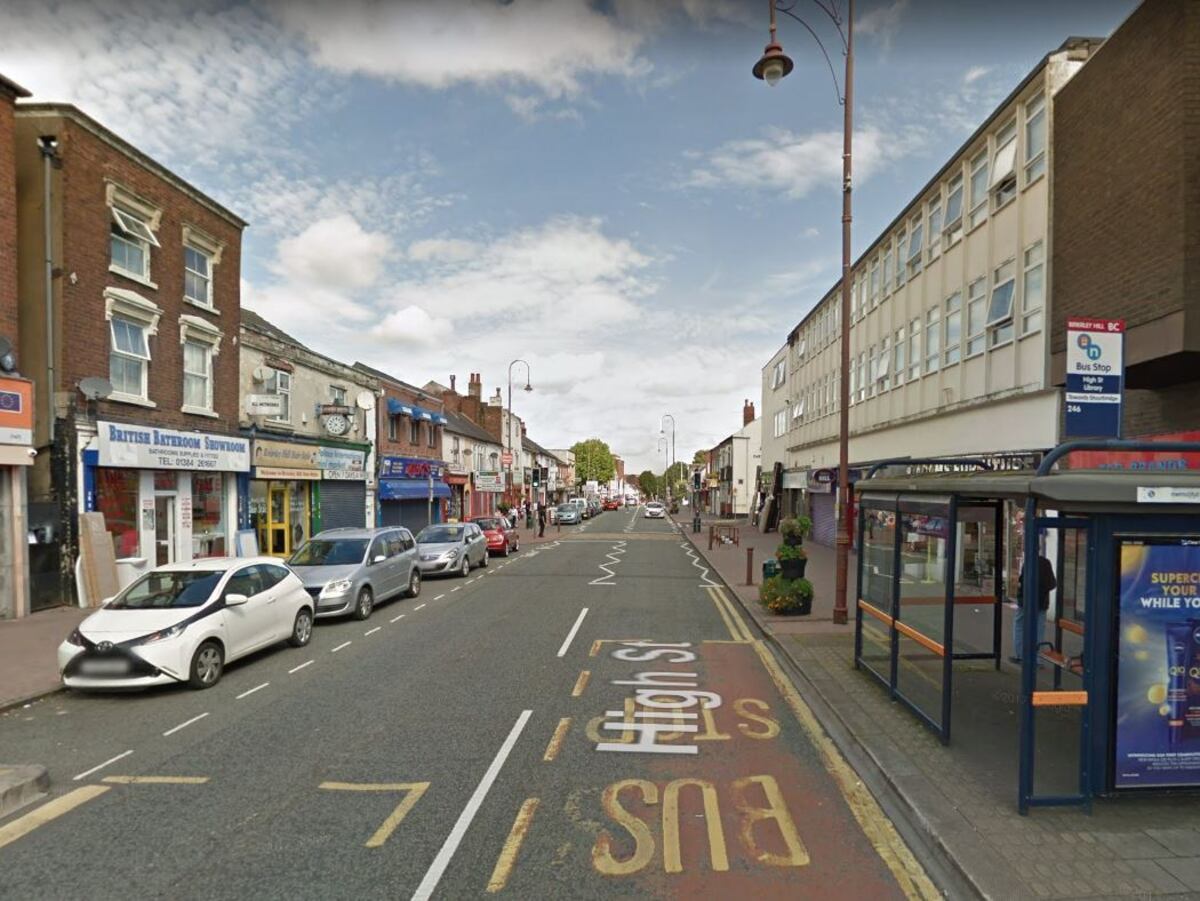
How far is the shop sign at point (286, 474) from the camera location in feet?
64.6

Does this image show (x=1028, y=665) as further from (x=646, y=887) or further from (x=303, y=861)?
(x=303, y=861)

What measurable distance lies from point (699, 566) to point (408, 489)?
14.2 m

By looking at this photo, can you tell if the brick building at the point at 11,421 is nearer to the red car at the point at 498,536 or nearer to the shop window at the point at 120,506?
the shop window at the point at 120,506

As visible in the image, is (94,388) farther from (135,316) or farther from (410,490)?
(410,490)

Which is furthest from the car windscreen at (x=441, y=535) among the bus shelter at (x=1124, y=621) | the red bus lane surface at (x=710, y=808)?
the bus shelter at (x=1124, y=621)

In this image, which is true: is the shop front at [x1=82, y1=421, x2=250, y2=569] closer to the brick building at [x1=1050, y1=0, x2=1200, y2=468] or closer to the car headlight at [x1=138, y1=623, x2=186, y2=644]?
the car headlight at [x1=138, y1=623, x2=186, y2=644]

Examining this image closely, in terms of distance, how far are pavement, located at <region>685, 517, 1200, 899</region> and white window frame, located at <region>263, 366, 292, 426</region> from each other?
18.3 metres

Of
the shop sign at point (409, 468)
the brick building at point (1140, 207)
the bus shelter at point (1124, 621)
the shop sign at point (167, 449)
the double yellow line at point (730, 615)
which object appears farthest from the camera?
Result: the shop sign at point (409, 468)

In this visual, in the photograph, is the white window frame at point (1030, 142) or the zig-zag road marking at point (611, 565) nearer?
the white window frame at point (1030, 142)

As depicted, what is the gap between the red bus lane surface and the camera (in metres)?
4.11

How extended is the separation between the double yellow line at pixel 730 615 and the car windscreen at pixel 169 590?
7.87 m

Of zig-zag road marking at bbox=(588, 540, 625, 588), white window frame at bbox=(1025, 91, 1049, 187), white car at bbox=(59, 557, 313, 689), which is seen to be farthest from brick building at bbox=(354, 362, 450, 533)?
white window frame at bbox=(1025, 91, 1049, 187)

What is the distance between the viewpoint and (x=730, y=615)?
13.2 metres

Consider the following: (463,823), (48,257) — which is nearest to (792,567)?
(463,823)
